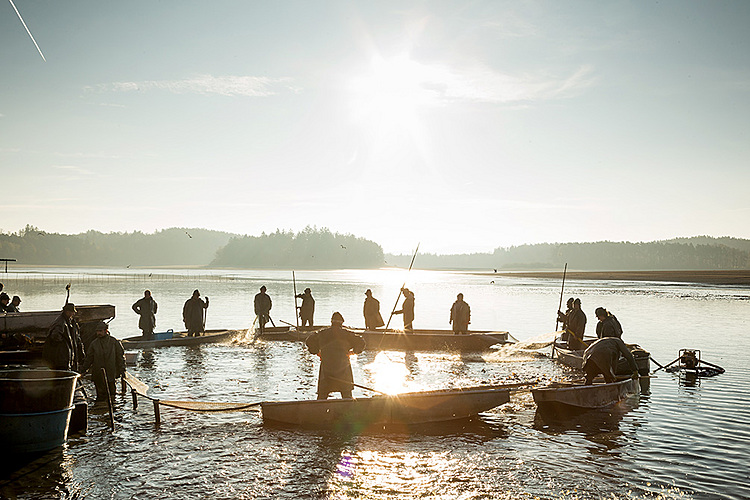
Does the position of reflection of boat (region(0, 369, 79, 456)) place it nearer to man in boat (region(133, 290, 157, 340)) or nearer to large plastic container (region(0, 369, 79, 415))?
large plastic container (region(0, 369, 79, 415))

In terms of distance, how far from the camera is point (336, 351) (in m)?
11.1

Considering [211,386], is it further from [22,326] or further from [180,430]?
[22,326]

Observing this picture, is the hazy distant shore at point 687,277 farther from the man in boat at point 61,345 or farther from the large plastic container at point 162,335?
the man in boat at point 61,345

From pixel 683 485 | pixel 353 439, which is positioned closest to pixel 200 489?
pixel 353 439

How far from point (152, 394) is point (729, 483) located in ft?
41.0

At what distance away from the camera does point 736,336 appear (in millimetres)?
27922

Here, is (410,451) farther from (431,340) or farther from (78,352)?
(431,340)

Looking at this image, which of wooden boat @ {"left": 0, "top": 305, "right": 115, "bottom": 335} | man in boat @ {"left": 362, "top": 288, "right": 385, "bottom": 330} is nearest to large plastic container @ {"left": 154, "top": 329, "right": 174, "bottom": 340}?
wooden boat @ {"left": 0, "top": 305, "right": 115, "bottom": 335}

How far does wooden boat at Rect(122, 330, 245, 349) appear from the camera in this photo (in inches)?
864

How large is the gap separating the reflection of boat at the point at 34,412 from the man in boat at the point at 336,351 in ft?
13.9

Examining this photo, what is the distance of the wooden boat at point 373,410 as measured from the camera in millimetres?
11125

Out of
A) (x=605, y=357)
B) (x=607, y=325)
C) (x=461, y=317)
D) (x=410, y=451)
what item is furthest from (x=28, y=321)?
(x=607, y=325)

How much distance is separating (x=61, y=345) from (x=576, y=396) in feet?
35.6

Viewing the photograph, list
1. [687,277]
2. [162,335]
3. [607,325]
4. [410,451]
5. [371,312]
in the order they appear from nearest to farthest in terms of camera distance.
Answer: [410,451], [607,325], [162,335], [371,312], [687,277]
